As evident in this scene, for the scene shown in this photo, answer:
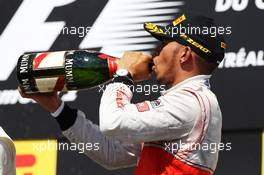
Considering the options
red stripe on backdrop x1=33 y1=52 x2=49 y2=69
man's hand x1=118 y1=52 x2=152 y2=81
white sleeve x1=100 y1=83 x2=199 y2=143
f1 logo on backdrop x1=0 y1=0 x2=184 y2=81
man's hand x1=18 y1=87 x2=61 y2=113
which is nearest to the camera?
white sleeve x1=100 y1=83 x2=199 y2=143

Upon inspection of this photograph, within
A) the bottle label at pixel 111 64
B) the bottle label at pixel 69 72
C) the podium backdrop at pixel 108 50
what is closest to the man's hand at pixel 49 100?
the bottle label at pixel 69 72

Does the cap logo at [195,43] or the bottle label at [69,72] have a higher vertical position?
the cap logo at [195,43]

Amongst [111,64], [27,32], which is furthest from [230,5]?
[111,64]

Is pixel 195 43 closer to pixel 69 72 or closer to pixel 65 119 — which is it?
pixel 69 72

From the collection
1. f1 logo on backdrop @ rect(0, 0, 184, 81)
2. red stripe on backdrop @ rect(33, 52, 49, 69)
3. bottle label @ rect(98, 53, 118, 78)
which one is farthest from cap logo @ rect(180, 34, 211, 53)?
f1 logo on backdrop @ rect(0, 0, 184, 81)

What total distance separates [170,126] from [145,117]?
0.29ft

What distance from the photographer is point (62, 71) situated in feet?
11.1

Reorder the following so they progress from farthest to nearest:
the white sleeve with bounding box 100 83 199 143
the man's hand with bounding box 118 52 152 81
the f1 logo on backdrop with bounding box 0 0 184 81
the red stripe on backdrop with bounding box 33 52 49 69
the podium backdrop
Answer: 1. the f1 logo on backdrop with bounding box 0 0 184 81
2. the podium backdrop
3. the red stripe on backdrop with bounding box 33 52 49 69
4. the man's hand with bounding box 118 52 152 81
5. the white sleeve with bounding box 100 83 199 143

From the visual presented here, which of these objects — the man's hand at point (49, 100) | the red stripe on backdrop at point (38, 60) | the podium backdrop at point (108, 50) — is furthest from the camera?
the podium backdrop at point (108, 50)

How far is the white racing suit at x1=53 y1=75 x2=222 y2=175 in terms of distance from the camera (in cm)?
314

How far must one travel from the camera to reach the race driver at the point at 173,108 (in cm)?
315

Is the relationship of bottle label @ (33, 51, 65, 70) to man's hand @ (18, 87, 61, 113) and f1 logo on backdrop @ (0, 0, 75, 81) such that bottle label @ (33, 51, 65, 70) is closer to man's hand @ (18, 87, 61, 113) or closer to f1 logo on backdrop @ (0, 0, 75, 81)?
man's hand @ (18, 87, 61, 113)

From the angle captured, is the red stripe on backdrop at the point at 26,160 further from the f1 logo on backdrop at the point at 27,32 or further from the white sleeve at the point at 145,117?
the white sleeve at the point at 145,117

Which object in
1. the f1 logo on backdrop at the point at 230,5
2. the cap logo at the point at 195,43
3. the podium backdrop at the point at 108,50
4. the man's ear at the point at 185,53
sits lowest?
the podium backdrop at the point at 108,50
